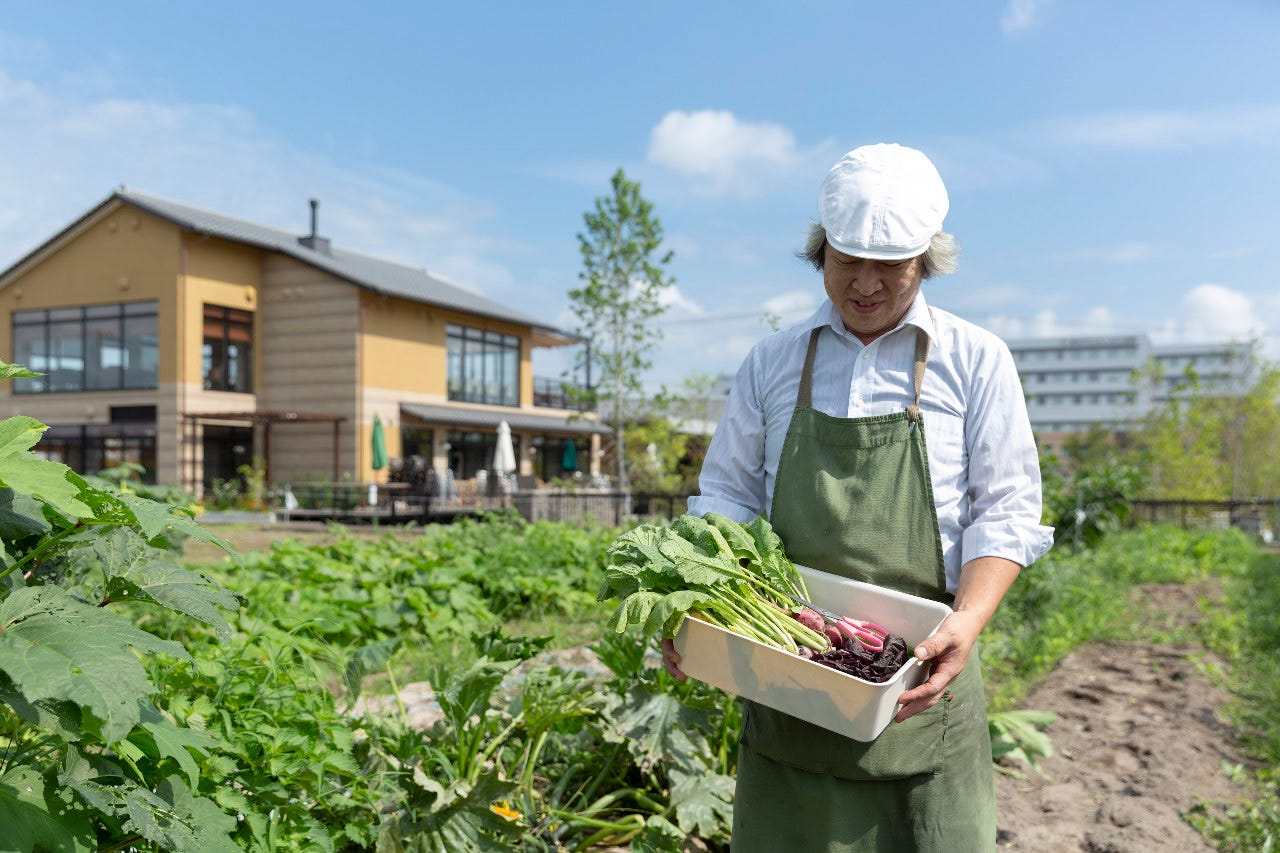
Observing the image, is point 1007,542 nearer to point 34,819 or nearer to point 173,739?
point 173,739

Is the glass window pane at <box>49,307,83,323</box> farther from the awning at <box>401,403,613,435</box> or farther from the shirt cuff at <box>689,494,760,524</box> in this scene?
the shirt cuff at <box>689,494,760,524</box>

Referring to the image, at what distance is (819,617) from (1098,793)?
9.05 ft

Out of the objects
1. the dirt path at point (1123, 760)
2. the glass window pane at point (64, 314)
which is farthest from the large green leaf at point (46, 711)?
the glass window pane at point (64, 314)

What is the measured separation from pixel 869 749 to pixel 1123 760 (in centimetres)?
311

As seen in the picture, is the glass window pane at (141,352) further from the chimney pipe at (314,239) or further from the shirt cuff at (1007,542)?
the shirt cuff at (1007,542)

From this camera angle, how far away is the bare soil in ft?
11.5

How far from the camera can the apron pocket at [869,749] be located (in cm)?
202

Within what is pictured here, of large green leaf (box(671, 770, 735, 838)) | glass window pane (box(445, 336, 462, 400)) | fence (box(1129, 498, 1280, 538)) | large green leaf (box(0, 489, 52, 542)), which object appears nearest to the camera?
large green leaf (box(0, 489, 52, 542))

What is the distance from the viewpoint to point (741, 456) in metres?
2.31

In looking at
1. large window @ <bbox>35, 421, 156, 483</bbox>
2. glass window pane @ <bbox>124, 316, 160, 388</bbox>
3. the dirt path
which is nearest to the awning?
glass window pane @ <bbox>124, 316, 160, 388</bbox>

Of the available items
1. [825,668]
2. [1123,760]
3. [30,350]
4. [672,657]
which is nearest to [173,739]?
[672,657]

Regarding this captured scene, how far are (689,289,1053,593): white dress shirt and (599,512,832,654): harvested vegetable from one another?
0.20m

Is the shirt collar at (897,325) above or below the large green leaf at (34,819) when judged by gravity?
above

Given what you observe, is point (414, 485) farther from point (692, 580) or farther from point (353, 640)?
point (692, 580)
